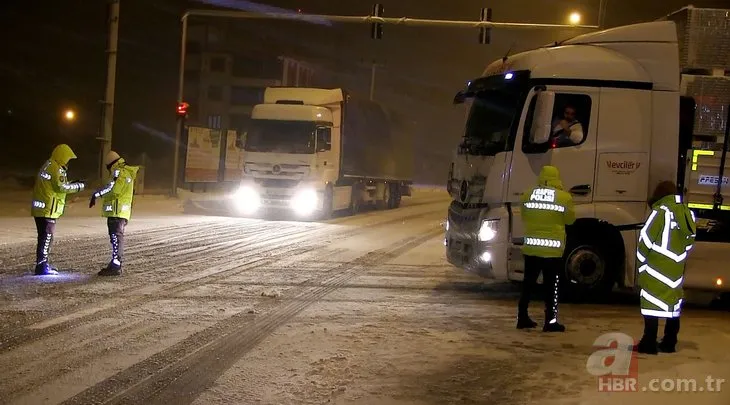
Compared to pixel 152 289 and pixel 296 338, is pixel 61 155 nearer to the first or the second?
pixel 152 289

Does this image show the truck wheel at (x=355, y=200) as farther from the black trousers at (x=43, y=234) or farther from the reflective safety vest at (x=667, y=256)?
the reflective safety vest at (x=667, y=256)

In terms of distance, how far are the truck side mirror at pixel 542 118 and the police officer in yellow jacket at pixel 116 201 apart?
5754 mm

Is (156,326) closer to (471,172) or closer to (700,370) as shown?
(471,172)

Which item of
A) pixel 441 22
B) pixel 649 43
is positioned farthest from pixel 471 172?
pixel 441 22

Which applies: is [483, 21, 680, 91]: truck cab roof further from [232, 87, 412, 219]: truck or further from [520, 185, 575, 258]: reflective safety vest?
[232, 87, 412, 219]: truck

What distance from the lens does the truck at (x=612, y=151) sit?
30.9 ft

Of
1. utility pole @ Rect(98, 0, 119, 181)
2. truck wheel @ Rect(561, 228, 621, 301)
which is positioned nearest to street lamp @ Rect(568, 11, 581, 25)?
utility pole @ Rect(98, 0, 119, 181)

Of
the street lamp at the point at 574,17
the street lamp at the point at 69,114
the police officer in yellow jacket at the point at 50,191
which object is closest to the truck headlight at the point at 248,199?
the street lamp at the point at 574,17

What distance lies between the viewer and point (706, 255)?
941 centimetres

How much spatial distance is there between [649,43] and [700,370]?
484 cm

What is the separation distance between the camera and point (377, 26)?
22.2 meters

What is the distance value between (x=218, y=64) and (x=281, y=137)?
6979cm

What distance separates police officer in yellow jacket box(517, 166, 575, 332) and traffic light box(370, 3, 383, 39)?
1502 centimetres

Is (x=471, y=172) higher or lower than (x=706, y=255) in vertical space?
higher
